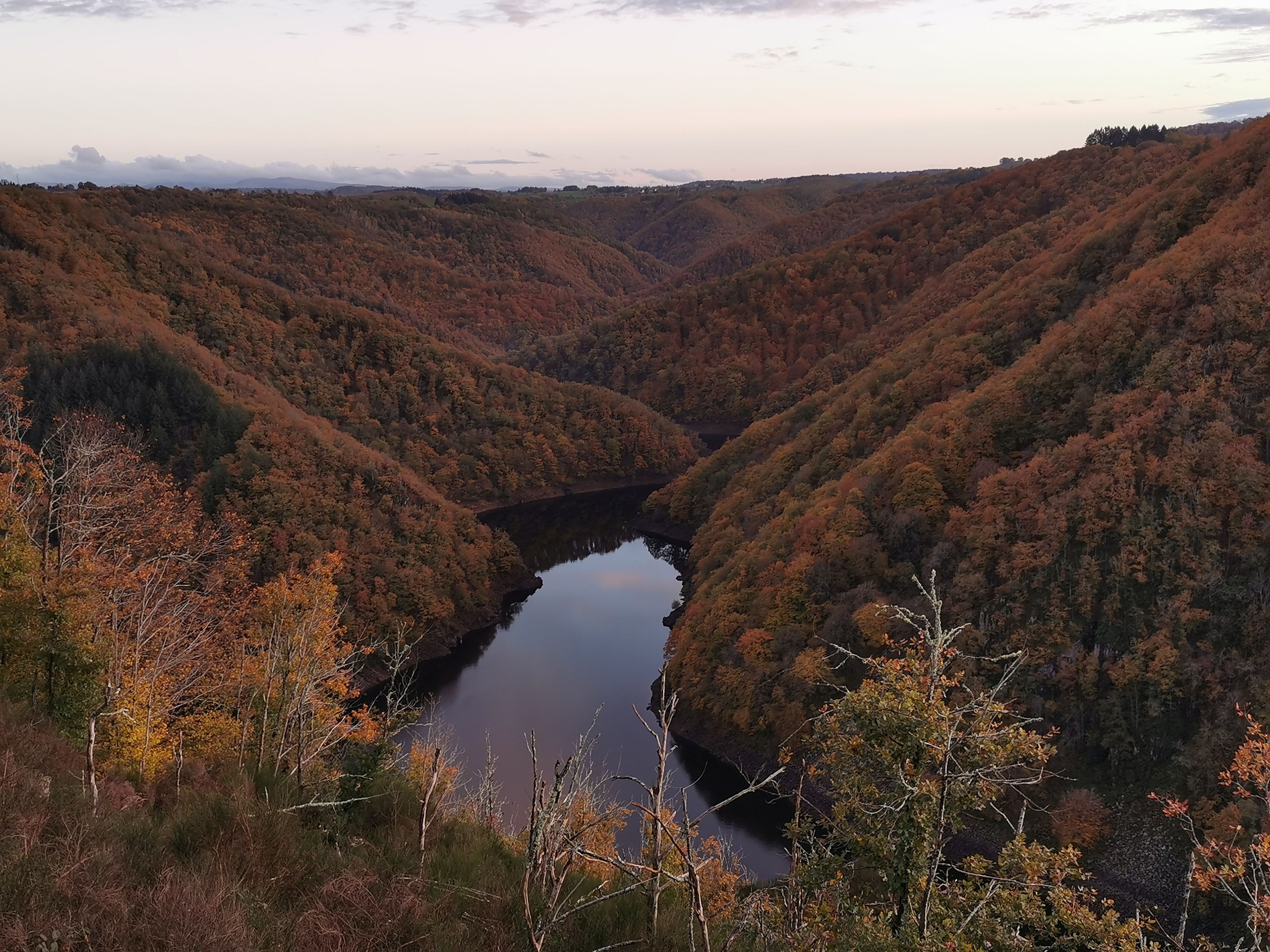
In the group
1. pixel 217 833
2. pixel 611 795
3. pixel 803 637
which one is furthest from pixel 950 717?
pixel 803 637

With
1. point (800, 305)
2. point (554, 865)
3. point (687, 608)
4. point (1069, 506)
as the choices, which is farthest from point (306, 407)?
point (800, 305)

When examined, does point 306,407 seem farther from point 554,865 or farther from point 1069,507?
point 554,865

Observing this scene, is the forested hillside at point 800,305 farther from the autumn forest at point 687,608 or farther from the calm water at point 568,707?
the calm water at point 568,707

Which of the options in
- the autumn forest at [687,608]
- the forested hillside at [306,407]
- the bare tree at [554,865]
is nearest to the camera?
the bare tree at [554,865]

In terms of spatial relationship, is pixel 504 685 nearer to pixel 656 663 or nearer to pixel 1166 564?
pixel 656 663

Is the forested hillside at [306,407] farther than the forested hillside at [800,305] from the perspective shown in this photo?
No

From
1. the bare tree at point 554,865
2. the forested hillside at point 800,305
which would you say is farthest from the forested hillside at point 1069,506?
the forested hillside at point 800,305

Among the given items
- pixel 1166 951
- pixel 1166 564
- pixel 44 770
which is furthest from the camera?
pixel 1166 564
